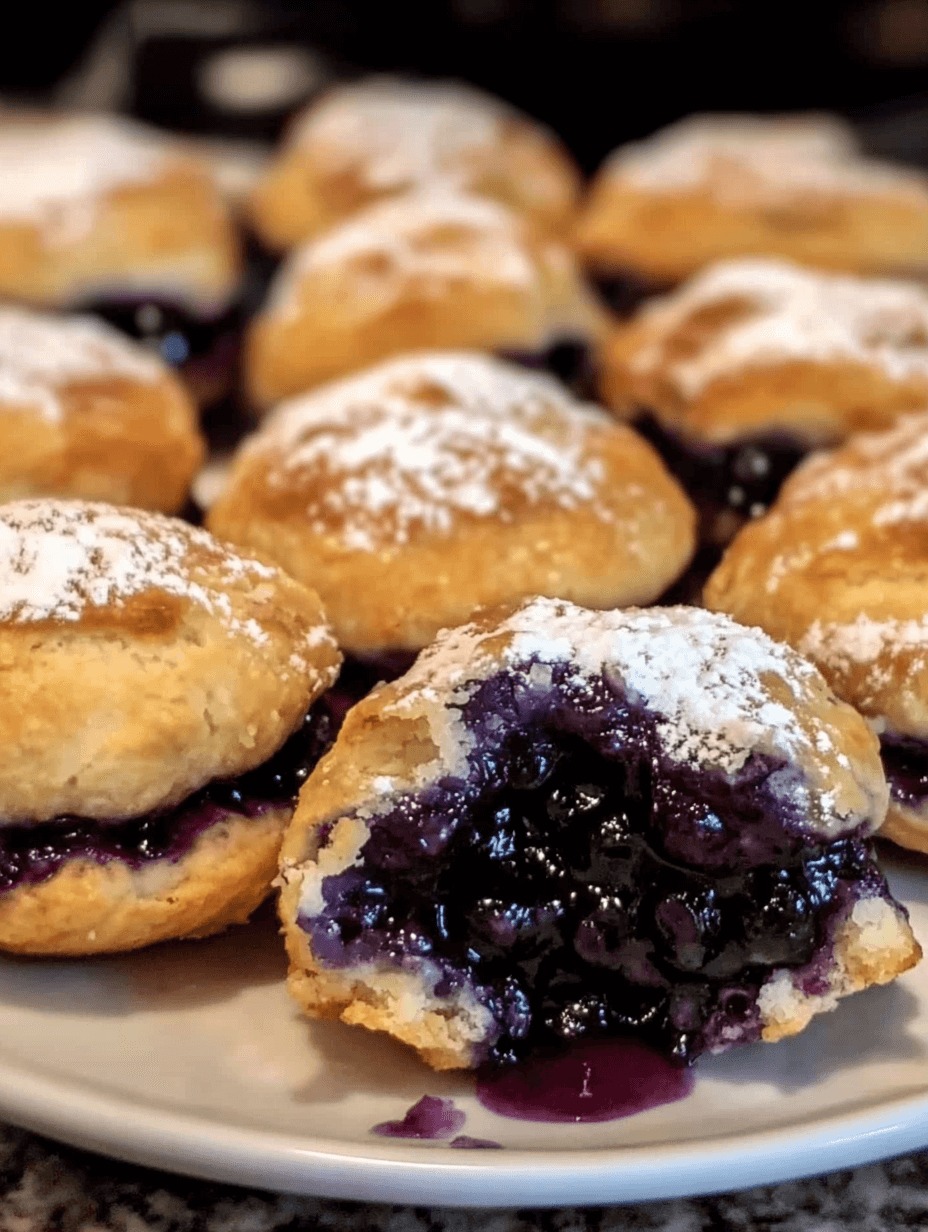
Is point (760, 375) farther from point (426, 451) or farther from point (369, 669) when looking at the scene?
point (369, 669)

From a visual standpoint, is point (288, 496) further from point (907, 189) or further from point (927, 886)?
point (907, 189)

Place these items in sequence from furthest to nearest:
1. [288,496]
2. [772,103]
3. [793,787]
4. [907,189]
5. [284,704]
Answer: [772,103] < [907,189] < [288,496] < [284,704] < [793,787]

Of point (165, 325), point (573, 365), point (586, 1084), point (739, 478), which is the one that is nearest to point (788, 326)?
point (739, 478)

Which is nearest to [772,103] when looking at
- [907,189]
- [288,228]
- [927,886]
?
[907,189]

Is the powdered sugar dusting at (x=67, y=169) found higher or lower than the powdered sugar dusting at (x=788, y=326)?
lower

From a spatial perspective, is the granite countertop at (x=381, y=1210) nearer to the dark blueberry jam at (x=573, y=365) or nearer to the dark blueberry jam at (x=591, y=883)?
the dark blueberry jam at (x=591, y=883)

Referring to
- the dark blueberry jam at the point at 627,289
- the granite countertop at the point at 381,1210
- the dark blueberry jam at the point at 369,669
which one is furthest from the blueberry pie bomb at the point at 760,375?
the granite countertop at the point at 381,1210

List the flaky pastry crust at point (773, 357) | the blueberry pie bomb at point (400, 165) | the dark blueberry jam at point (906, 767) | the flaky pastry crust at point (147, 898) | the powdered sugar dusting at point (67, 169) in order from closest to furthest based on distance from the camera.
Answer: the flaky pastry crust at point (147, 898)
the dark blueberry jam at point (906, 767)
the flaky pastry crust at point (773, 357)
the powdered sugar dusting at point (67, 169)
the blueberry pie bomb at point (400, 165)
